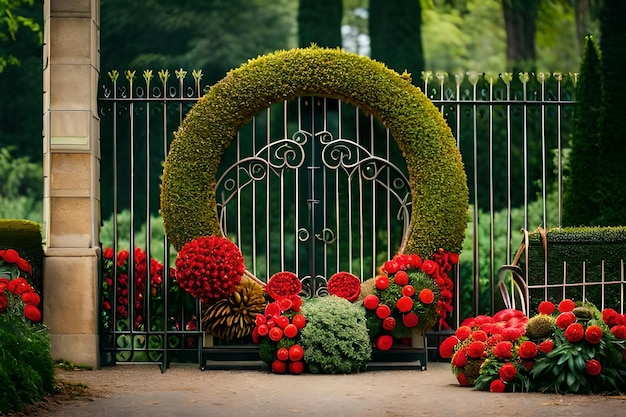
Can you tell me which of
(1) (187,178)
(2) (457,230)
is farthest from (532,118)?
(1) (187,178)

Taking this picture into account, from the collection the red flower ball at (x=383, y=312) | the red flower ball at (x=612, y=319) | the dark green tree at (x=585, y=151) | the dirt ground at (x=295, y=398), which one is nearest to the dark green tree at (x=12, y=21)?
the dirt ground at (x=295, y=398)

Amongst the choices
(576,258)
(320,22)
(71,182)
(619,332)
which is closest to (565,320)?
(619,332)

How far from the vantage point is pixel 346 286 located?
33.3 ft

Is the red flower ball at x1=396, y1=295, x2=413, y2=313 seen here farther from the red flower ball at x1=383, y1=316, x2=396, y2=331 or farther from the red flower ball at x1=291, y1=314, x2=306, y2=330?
the red flower ball at x1=291, y1=314, x2=306, y2=330

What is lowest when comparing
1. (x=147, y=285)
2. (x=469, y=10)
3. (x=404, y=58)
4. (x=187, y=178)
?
(x=147, y=285)

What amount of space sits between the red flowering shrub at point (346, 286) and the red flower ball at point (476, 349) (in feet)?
6.54

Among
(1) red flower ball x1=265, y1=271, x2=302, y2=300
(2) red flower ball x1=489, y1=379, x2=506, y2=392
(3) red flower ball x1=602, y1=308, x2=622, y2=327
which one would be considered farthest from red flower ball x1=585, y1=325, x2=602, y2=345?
(1) red flower ball x1=265, y1=271, x2=302, y2=300

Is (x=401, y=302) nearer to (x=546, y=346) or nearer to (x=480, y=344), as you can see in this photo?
(x=480, y=344)

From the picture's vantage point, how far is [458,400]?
25.2 feet

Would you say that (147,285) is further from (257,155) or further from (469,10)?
(469,10)

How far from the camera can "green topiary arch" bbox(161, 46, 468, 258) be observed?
10.2 metres

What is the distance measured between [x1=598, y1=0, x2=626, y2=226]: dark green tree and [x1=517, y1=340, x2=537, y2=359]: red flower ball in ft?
13.4

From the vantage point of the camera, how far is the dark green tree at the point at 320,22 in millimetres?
17812

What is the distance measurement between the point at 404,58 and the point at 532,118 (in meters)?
2.43
